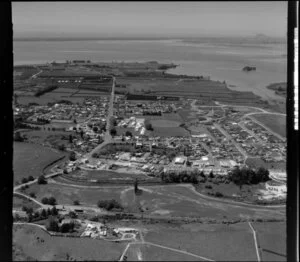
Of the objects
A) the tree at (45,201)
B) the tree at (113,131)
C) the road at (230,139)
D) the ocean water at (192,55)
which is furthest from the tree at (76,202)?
the road at (230,139)

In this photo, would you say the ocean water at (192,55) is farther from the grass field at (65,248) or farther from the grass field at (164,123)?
the grass field at (65,248)

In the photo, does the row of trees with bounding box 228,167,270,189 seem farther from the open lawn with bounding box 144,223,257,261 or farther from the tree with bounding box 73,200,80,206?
the tree with bounding box 73,200,80,206

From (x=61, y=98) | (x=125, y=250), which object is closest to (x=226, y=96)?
(x=61, y=98)

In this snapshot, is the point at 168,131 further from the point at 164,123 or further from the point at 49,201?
the point at 49,201

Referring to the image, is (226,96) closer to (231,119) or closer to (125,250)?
(231,119)

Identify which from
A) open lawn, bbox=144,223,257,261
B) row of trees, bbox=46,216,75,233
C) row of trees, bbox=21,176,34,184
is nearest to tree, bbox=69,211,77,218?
row of trees, bbox=46,216,75,233
